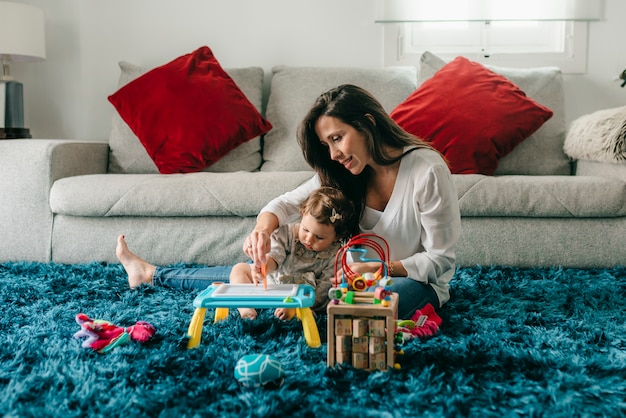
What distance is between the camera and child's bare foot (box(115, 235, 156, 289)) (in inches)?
81.6

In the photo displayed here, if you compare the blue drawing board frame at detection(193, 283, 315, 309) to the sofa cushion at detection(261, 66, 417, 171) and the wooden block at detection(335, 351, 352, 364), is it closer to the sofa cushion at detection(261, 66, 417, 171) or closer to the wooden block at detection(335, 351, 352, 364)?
the wooden block at detection(335, 351, 352, 364)

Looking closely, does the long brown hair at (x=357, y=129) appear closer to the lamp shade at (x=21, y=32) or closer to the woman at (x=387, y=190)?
the woman at (x=387, y=190)

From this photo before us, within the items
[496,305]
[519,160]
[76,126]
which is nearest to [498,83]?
[519,160]

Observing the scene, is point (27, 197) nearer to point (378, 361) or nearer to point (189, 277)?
point (189, 277)

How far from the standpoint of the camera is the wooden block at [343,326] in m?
1.28

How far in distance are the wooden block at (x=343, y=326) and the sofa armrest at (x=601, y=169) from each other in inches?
61.2

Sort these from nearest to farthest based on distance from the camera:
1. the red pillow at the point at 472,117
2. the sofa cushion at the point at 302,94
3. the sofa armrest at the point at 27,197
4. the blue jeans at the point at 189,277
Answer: the blue jeans at the point at 189,277 → the sofa armrest at the point at 27,197 → the red pillow at the point at 472,117 → the sofa cushion at the point at 302,94

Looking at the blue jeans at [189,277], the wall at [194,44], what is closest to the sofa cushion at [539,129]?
the wall at [194,44]

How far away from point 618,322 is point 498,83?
1449mm

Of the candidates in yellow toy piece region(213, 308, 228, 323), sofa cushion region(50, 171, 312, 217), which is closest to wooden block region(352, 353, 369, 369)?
yellow toy piece region(213, 308, 228, 323)

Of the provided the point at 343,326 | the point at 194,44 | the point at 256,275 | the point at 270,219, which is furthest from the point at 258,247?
the point at 194,44

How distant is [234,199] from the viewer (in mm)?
2346

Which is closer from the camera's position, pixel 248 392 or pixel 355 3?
pixel 248 392

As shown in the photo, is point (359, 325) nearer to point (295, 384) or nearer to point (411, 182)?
point (295, 384)
